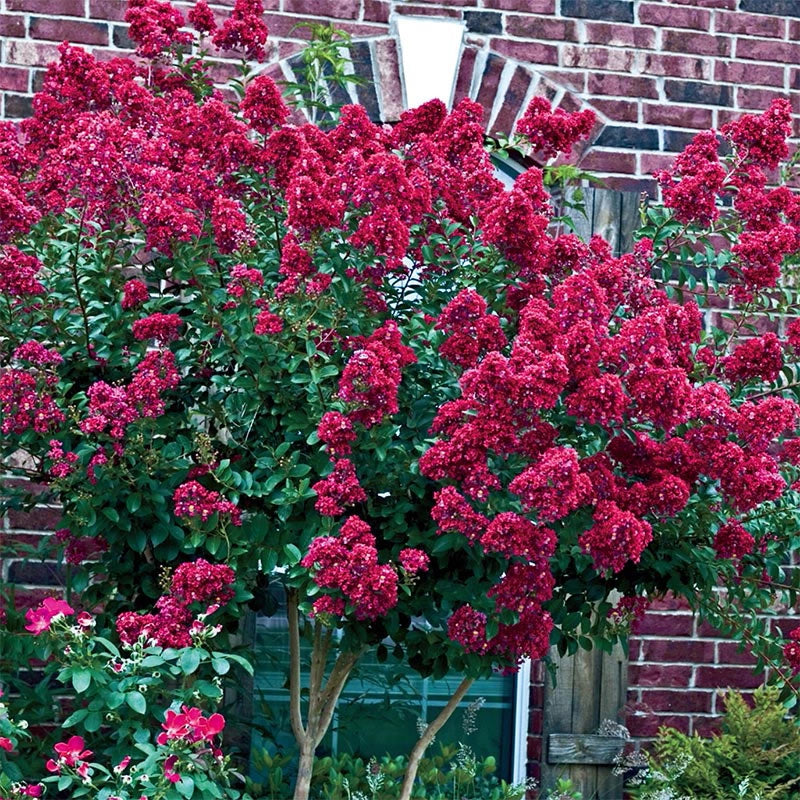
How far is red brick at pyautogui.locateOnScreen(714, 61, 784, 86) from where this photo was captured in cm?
482

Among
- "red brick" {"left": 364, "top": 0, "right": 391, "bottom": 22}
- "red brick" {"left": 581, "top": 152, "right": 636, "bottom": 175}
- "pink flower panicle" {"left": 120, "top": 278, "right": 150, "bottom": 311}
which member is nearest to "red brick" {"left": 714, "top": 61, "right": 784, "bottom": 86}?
"red brick" {"left": 581, "top": 152, "right": 636, "bottom": 175}

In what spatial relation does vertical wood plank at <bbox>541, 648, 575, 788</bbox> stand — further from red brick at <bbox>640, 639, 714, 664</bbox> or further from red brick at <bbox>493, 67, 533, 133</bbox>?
red brick at <bbox>493, 67, 533, 133</bbox>

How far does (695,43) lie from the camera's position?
4816 millimetres

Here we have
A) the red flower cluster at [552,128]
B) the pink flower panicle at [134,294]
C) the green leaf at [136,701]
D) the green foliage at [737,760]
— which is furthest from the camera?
the green foliage at [737,760]

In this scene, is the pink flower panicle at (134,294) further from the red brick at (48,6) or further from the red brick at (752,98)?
the red brick at (752,98)

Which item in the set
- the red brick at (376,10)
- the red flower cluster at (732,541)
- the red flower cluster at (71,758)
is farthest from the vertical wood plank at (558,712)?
the red brick at (376,10)

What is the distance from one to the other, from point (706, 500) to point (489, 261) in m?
0.74

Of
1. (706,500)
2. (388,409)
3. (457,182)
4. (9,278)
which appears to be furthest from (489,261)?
(9,278)

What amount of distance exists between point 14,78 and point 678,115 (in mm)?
2327

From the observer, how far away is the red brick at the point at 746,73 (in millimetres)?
4824

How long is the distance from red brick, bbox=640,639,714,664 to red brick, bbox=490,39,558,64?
2.09 meters

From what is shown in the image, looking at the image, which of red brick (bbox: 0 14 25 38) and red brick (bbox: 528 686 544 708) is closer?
red brick (bbox: 0 14 25 38)

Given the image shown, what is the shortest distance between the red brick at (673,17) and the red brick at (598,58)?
0.49ft

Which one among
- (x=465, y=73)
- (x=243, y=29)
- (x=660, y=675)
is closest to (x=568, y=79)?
(x=465, y=73)
